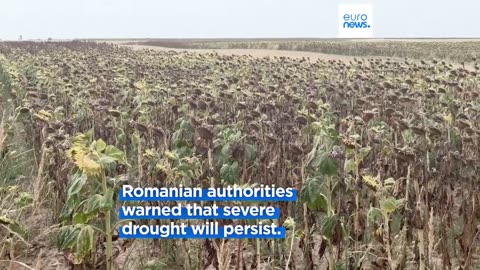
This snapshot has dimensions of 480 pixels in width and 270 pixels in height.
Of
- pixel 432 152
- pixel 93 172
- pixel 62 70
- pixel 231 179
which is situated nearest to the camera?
pixel 93 172

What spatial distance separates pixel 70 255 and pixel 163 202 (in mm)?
958

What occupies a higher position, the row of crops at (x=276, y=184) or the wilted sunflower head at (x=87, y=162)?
the wilted sunflower head at (x=87, y=162)

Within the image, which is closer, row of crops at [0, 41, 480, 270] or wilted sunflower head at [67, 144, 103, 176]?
wilted sunflower head at [67, 144, 103, 176]

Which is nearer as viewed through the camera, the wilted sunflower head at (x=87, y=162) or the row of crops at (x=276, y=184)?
the wilted sunflower head at (x=87, y=162)

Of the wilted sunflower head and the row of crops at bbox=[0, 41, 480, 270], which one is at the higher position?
the wilted sunflower head

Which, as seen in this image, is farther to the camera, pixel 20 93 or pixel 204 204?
pixel 20 93

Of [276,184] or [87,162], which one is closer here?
[87,162]

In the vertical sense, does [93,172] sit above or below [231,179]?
above

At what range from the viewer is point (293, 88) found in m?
8.75

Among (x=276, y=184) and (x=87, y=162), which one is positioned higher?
(x=87, y=162)

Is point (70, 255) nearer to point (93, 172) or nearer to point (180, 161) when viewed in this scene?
point (93, 172)

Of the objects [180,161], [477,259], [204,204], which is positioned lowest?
[477,259]

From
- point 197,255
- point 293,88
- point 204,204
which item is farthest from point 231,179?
point 293,88

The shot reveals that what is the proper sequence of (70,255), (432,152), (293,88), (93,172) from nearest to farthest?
(93,172) < (70,255) < (432,152) < (293,88)
